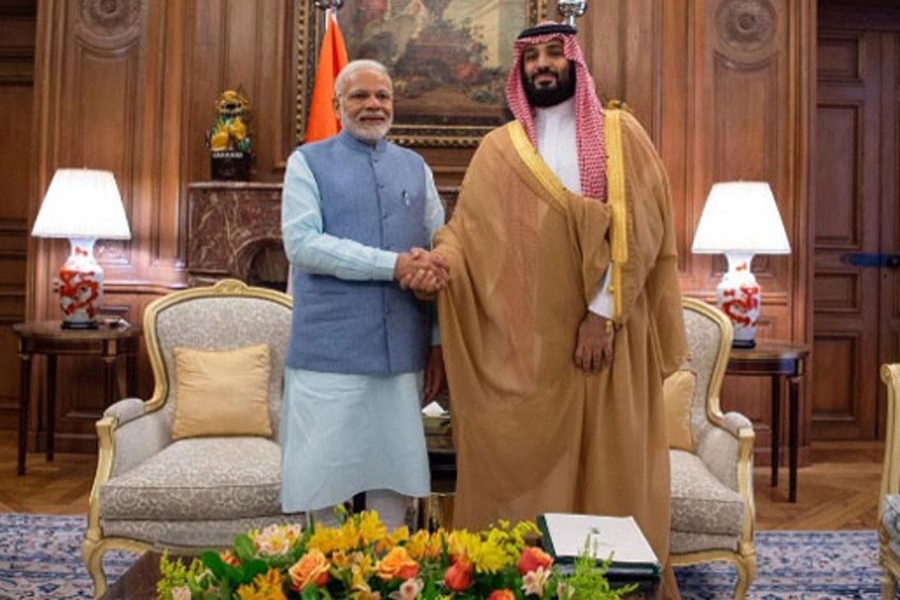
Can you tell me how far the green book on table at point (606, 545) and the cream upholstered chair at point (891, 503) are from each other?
1.25 metres

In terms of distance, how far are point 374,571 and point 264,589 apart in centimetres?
14

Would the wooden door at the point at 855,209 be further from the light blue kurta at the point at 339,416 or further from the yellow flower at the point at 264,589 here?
the yellow flower at the point at 264,589

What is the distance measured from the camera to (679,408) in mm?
2953

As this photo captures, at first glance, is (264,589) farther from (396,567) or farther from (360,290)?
(360,290)

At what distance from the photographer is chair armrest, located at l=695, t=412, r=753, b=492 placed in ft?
8.81

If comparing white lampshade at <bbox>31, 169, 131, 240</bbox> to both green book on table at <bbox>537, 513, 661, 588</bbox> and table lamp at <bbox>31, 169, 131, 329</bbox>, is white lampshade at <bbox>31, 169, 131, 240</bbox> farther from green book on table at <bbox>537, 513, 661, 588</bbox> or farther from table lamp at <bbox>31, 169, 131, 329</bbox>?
green book on table at <bbox>537, 513, 661, 588</bbox>

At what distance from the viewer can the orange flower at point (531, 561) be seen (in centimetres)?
119

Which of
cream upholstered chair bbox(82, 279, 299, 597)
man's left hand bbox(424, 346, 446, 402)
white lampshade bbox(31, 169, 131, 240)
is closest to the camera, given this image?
man's left hand bbox(424, 346, 446, 402)

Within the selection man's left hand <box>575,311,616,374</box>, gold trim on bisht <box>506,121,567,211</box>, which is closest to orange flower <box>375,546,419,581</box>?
man's left hand <box>575,311,616,374</box>

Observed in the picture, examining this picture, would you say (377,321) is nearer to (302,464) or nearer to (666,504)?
(302,464)

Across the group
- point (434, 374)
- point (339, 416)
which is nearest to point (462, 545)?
point (339, 416)

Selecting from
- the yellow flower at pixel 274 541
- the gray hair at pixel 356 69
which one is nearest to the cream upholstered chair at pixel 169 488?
Answer: the gray hair at pixel 356 69

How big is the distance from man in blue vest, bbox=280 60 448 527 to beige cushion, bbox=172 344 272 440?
2.81 ft

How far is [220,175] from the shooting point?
4.55 meters
